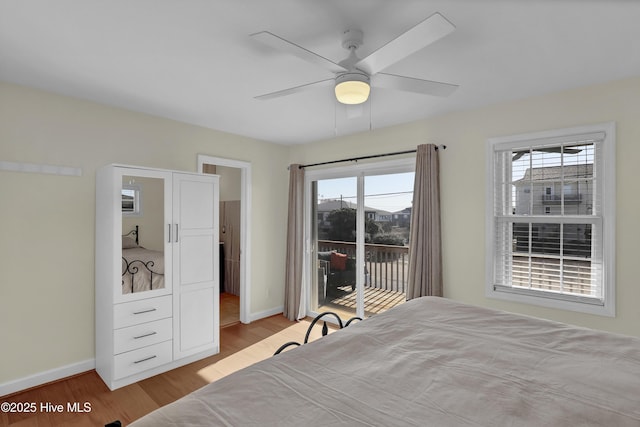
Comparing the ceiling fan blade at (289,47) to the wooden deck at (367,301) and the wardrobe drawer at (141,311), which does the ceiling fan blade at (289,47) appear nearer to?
the wardrobe drawer at (141,311)

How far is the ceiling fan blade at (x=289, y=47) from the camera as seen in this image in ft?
4.82

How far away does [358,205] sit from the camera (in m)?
4.20

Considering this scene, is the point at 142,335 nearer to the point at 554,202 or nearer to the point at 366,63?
the point at 366,63

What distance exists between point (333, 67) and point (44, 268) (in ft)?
9.72

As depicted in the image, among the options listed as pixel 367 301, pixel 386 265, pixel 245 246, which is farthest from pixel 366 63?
pixel 245 246

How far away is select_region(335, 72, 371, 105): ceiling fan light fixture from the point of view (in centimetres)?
185

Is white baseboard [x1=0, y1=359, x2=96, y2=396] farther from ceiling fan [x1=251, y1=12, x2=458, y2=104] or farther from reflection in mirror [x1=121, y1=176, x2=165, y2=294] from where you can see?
ceiling fan [x1=251, y1=12, x2=458, y2=104]

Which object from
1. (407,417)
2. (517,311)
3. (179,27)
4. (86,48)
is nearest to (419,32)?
(179,27)

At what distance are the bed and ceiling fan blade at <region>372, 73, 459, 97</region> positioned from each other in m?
1.43

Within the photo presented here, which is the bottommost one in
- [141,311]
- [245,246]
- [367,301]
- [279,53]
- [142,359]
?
[142,359]

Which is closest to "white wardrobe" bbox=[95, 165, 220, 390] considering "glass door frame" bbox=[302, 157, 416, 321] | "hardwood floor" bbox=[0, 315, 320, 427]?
"hardwood floor" bbox=[0, 315, 320, 427]

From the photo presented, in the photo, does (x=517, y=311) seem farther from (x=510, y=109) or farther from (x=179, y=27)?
(x=179, y=27)

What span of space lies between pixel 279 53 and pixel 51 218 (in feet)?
8.09

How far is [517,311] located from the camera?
2.96m
